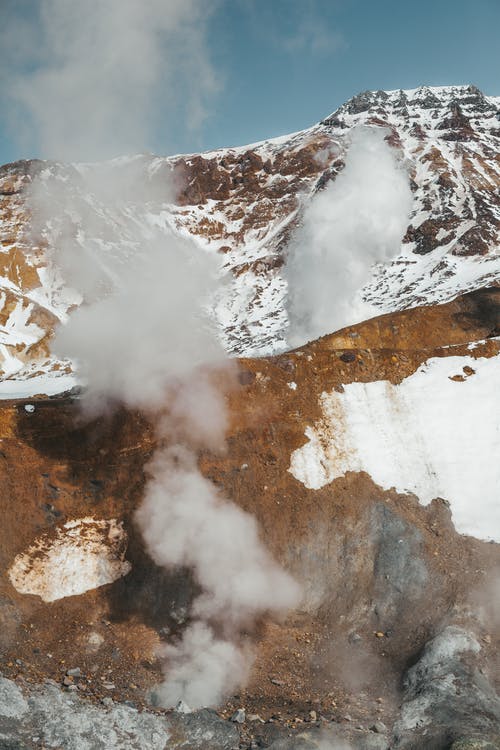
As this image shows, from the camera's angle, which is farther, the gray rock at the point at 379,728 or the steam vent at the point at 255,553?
the steam vent at the point at 255,553

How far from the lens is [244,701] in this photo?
56.6 feet

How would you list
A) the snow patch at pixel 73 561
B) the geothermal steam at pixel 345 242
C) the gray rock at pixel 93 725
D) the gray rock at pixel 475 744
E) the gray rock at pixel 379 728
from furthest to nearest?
the geothermal steam at pixel 345 242 < the snow patch at pixel 73 561 < the gray rock at pixel 379 728 < the gray rock at pixel 93 725 < the gray rock at pixel 475 744

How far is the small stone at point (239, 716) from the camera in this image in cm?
1623

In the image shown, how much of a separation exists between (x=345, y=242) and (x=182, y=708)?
143198 millimetres

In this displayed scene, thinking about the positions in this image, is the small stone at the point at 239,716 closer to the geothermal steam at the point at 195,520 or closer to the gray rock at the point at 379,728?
the geothermal steam at the point at 195,520

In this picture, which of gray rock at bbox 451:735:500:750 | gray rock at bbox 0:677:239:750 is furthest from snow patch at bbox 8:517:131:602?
gray rock at bbox 451:735:500:750

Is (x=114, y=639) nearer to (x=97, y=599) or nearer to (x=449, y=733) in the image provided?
(x=97, y=599)

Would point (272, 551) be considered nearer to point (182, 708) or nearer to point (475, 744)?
point (182, 708)

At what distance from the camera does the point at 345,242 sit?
14888 centimetres

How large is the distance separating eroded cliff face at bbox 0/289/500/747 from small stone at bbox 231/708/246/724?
2.03ft

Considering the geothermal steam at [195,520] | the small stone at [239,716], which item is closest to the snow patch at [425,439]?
the geothermal steam at [195,520]

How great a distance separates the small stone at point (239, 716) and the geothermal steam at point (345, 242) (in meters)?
96.4

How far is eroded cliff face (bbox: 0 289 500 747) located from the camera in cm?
1848

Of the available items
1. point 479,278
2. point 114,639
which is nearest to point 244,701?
point 114,639
